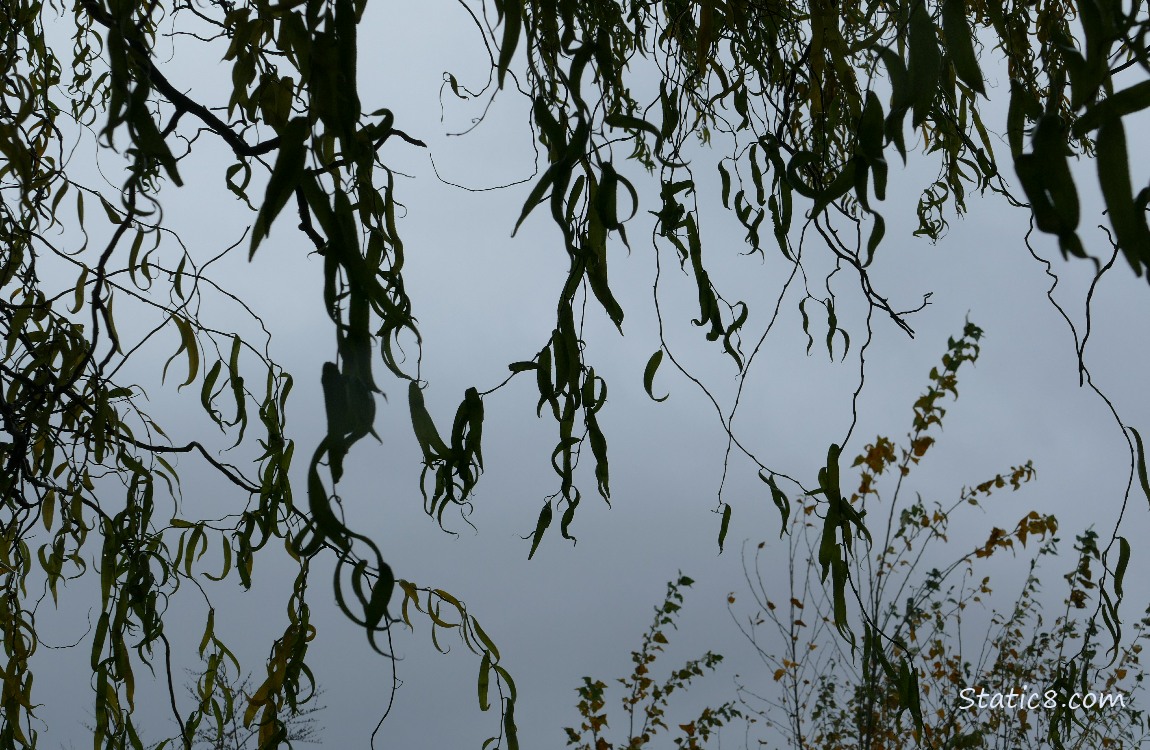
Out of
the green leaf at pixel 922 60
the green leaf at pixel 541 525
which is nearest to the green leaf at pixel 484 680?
the green leaf at pixel 541 525

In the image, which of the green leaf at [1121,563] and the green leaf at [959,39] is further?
the green leaf at [1121,563]

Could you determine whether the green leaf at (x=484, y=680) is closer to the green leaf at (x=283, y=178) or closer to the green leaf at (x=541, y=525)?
the green leaf at (x=541, y=525)

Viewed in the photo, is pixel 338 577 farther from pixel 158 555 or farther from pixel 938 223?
pixel 938 223

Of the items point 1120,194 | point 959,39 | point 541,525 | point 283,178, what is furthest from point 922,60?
point 541,525

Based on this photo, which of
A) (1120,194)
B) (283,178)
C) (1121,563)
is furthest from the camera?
(1121,563)

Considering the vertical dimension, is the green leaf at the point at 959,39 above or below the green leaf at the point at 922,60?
above

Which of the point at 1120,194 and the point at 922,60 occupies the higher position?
the point at 922,60

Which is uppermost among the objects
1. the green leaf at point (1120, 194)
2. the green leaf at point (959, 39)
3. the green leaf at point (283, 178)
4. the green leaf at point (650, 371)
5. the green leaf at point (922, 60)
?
the green leaf at point (650, 371)

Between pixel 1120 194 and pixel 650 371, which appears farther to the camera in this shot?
pixel 650 371

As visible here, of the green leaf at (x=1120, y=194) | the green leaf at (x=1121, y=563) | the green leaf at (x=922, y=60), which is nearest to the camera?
the green leaf at (x=1120, y=194)

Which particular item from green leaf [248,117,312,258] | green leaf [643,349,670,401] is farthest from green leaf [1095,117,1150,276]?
green leaf [643,349,670,401]

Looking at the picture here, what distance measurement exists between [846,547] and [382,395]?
1.72 ft

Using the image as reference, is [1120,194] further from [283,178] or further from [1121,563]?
[1121,563]

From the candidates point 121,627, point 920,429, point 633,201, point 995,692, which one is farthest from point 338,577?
point 995,692
